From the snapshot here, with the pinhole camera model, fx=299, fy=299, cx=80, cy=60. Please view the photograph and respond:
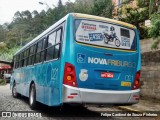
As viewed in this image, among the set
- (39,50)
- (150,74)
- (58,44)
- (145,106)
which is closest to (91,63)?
(58,44)

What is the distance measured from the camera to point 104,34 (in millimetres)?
8656

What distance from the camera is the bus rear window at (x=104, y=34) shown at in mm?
8328

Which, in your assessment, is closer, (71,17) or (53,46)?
(71,17)

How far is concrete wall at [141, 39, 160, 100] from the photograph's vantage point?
13781 mm

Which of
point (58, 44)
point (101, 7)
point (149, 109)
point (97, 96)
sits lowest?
point (149, 109)

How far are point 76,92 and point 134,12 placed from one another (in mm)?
14223

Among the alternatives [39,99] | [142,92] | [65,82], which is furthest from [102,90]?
[142,92]

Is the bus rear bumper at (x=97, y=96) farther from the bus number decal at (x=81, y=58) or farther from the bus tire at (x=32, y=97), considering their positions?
the bus tire at (x=32, y=97)

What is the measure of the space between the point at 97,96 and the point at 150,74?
6.94 m

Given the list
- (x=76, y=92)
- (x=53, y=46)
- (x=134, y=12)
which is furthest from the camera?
(x=134, y=12)

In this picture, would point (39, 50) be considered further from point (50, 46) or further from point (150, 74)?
point (150, 74)

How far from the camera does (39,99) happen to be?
33.3 ft

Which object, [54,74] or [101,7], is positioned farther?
[101,7]

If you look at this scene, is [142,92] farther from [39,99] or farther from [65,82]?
[65,82]
